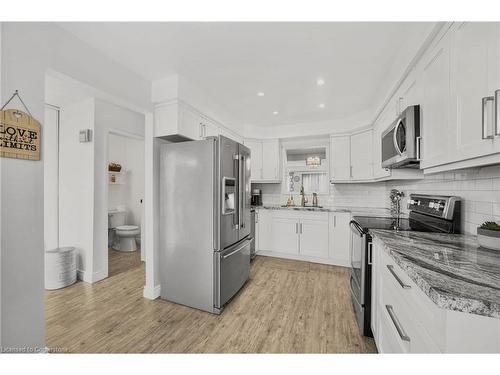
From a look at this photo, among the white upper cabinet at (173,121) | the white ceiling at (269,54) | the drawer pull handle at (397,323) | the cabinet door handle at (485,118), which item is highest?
the white ceiling at (269,54)

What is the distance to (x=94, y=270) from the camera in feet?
8.95

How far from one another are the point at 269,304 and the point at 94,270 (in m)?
2.26

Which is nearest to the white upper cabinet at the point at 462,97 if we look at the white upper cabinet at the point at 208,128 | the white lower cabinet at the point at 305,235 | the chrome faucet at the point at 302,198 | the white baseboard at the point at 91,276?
the white lower cabinet at the point at 305,235

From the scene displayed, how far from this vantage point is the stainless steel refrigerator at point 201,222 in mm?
2088

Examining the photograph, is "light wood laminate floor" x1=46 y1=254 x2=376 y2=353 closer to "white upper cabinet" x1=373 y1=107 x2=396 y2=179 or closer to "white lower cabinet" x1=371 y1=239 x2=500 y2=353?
"white lower cabinet" x1=371 y1=239 x2=500 y2=353

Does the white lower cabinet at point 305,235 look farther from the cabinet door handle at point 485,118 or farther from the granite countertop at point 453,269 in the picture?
the cabinet door handle at point 485,118

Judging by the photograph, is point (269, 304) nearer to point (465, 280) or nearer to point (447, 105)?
point (465, 280)

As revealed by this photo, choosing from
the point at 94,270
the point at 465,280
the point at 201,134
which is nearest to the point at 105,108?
the point at 201,134

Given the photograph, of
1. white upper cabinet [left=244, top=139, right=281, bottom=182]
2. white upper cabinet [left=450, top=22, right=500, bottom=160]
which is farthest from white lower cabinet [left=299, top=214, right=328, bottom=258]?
white upper cabinet [left=450, top=22, right=500, bottom=160]

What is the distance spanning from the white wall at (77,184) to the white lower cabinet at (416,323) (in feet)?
10.4

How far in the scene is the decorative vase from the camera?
1018 mm

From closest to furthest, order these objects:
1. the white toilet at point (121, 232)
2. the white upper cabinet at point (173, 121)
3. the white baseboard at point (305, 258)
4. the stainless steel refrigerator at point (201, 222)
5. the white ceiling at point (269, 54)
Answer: the white ceiling at point (269, 54) → the stainless steel refrigerator at point (201, 222) → the white upper cabinet at point (173, 121) → the white baseboard at point (305, 258) → the white toilet at point (121, 232)

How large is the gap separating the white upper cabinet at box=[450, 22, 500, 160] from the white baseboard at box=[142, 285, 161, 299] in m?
2.81

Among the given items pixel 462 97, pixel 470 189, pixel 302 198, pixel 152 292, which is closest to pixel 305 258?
pixel 302 198
